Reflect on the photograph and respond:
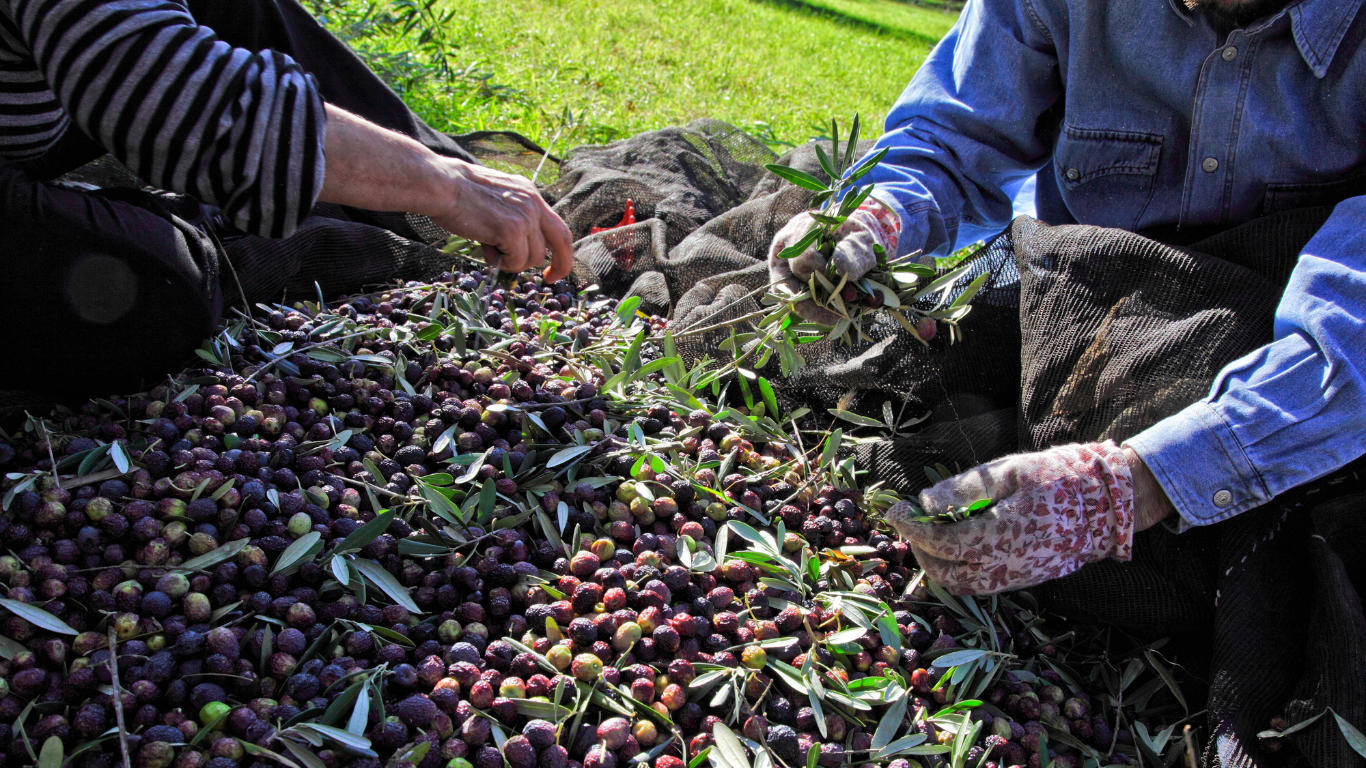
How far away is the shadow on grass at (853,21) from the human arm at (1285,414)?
8.65 metres

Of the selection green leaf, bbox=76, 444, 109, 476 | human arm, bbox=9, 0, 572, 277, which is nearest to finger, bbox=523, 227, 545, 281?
human arm, bbox=9, 0, 572, 277

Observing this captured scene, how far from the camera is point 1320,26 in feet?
5.08

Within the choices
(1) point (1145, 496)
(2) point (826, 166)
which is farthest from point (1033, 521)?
(2) point (826, 166)

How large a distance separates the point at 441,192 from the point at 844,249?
779mm

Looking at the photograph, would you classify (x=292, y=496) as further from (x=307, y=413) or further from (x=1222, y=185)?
(x=1222, y=185)

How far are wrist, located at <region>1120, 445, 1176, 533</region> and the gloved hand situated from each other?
59 cm

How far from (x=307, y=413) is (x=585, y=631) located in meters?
0.73

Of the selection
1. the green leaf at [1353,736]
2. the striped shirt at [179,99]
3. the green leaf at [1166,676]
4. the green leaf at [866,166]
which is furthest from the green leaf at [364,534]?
the green leaf at [1353,736]

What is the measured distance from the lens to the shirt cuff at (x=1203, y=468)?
1.39 m

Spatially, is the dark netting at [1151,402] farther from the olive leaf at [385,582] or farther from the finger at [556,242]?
the olive leaf at [385,582]

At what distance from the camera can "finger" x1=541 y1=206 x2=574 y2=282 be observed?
179 cm

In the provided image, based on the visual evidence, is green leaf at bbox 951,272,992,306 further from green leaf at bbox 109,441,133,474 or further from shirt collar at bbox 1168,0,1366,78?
green leaf at bbox 109,441,133,474

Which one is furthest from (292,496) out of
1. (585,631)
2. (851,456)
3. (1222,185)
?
(1222,185)

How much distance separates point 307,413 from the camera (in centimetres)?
164
